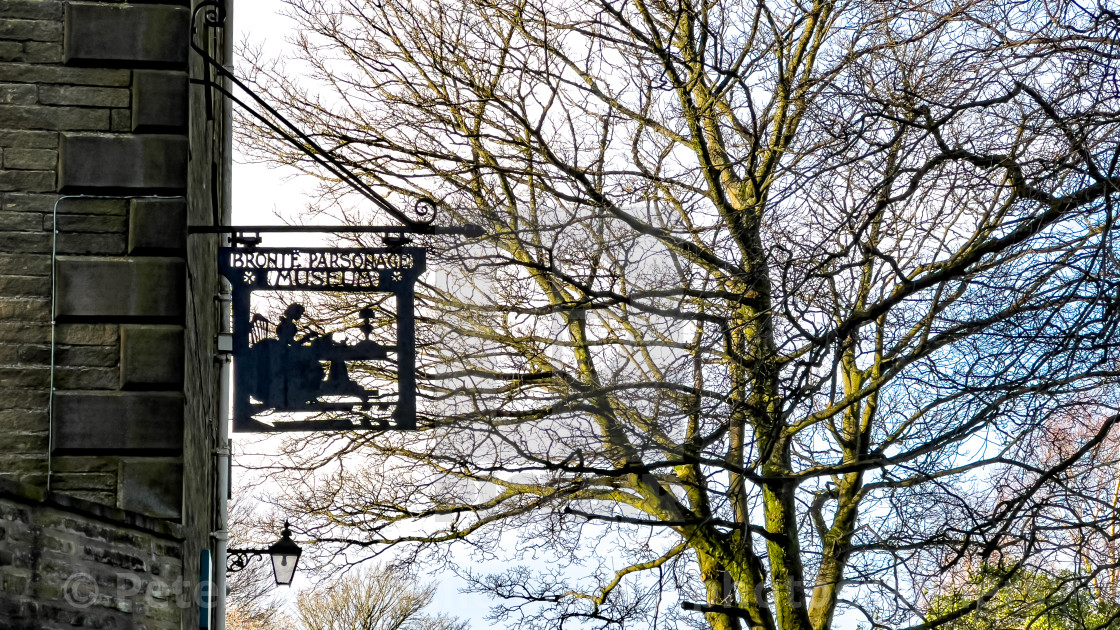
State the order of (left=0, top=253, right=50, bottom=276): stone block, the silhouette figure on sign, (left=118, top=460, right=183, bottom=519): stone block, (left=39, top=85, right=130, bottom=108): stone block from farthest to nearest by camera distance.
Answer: the silhouette figure on sign → (left=39, top=85, right=130, bottom=108): stone block → (left=0, top=253, right=50, bottom=276): stone block → (left=118, top=460, right=183, bottom=519): stone block

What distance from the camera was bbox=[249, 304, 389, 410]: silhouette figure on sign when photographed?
22.2 feet

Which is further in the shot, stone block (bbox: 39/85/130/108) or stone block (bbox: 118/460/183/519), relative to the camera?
stone block (bbox: 39/85/130/108)

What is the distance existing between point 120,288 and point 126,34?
5.26 feet

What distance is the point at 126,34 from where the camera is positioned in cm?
642

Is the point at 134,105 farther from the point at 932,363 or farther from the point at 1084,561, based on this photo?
the point at 1084,561

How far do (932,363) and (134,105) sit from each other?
5402 mm

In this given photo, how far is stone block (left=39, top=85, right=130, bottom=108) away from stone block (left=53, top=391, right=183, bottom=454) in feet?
5.86

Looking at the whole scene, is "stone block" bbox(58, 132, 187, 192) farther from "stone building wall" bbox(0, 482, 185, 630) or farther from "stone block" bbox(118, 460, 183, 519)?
"stone building wall" bbox(0, 482, 185, 630)

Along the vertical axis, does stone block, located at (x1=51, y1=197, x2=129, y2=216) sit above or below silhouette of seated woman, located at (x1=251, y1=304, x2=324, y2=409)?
above

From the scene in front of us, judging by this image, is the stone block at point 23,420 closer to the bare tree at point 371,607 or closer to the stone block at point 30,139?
the stone block at point 30,139

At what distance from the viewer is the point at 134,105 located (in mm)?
6375

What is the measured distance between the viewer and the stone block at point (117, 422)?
5926mm

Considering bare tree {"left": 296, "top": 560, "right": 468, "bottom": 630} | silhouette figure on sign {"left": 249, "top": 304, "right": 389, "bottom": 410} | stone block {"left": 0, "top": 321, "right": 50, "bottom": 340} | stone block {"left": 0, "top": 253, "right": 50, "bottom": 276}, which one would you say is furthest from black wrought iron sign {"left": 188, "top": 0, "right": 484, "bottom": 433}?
bare tree {"left": 296, "top": 560, "right": 468, "bottom": 630}

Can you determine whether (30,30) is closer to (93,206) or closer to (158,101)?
(158,101)
